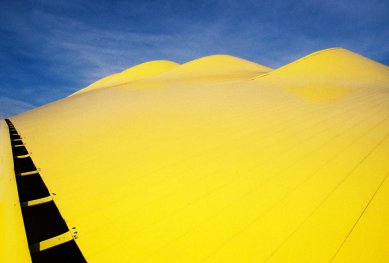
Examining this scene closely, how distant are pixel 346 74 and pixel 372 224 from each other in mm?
13220

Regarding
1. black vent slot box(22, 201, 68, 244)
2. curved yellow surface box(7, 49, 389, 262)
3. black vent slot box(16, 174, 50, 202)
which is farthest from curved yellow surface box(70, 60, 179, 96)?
black vent slot box(22, 201, 68, 244)

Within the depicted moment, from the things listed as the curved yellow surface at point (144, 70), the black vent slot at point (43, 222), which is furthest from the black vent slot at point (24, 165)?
the curved yellow surface at point (144, 70)

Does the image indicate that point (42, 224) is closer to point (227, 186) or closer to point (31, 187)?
point (31, 187)

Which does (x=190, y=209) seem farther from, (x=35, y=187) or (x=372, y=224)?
(x=35, y=187)

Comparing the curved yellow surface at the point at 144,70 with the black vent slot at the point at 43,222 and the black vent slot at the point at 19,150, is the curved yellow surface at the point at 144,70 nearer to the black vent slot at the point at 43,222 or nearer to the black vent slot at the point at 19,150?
the black vent slot at the point at 19,150

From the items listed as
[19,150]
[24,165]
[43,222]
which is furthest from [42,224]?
[19,150]

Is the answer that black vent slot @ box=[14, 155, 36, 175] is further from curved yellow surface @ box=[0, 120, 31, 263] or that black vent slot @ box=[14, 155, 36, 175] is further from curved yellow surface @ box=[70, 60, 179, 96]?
curved yellow surface @ box=[70, 60, 179, 96]

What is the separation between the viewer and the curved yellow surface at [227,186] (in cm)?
154

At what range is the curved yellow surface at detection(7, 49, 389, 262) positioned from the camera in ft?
5.04

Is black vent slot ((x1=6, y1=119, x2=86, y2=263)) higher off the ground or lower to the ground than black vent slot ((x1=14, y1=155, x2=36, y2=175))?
lower

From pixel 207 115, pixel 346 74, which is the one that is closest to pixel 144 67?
pixel 346 74

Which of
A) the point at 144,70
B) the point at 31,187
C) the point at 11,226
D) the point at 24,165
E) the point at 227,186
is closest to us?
the point at 11,226

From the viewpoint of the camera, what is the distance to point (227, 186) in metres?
2.25

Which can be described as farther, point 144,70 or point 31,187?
point 144,70
